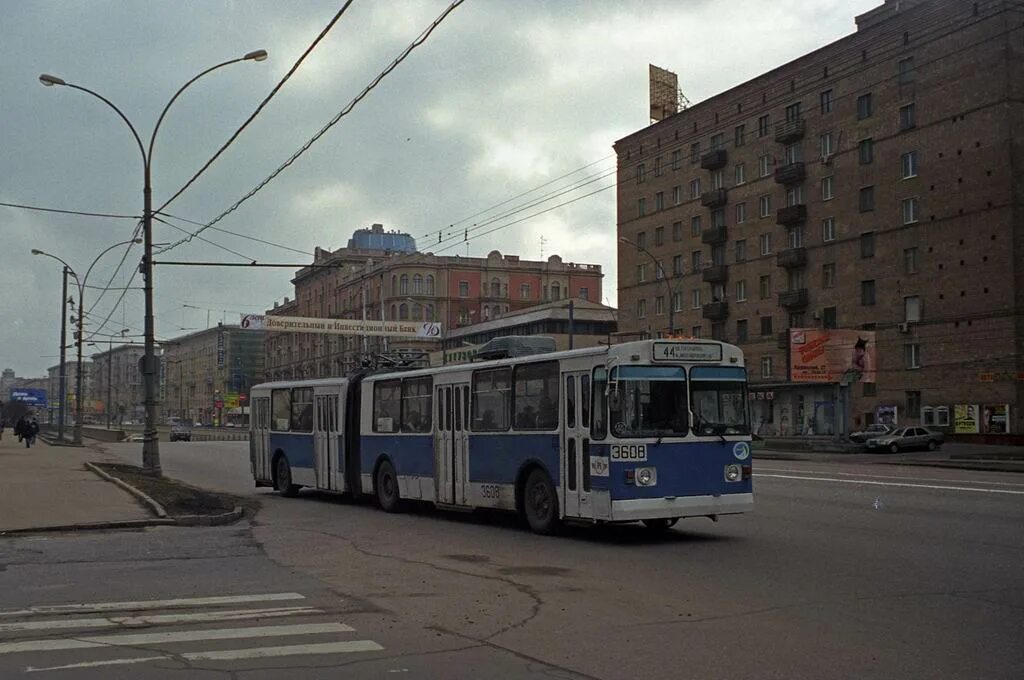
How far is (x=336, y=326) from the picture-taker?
2096 inches

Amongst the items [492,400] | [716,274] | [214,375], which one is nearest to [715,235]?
[716,274]

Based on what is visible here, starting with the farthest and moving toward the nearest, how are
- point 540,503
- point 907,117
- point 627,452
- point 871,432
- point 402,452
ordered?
point 907,117 < point 871,432 < point 402,452 < point 540,503 < point 627,452

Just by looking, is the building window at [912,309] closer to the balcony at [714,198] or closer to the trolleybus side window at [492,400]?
the balcony at [714,198]

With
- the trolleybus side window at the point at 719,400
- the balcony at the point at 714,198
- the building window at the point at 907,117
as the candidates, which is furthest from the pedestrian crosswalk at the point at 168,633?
the balcony at the point at 714,198

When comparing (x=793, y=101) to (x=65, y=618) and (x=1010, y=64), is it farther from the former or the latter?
(x=65, y=618)

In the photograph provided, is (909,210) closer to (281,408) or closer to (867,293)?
(867,293)

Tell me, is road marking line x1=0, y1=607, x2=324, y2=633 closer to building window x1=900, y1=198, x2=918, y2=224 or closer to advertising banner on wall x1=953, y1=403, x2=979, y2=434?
advertising banner on wall x1=953, y1=403, x2=979, y2=434

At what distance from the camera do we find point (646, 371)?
14.0 meters

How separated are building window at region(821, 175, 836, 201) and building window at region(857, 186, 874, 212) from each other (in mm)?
2033

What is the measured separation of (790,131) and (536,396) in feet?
168

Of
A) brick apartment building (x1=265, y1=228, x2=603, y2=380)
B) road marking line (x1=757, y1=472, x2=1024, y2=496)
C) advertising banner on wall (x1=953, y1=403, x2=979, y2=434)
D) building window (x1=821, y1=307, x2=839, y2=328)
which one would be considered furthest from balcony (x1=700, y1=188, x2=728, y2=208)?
road marking line (x1=757, y1=472, x2=1024, y2=496)

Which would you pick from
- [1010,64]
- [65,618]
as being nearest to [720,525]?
[65,618]

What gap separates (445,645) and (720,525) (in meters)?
8.93

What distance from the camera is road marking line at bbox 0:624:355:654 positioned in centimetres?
774
